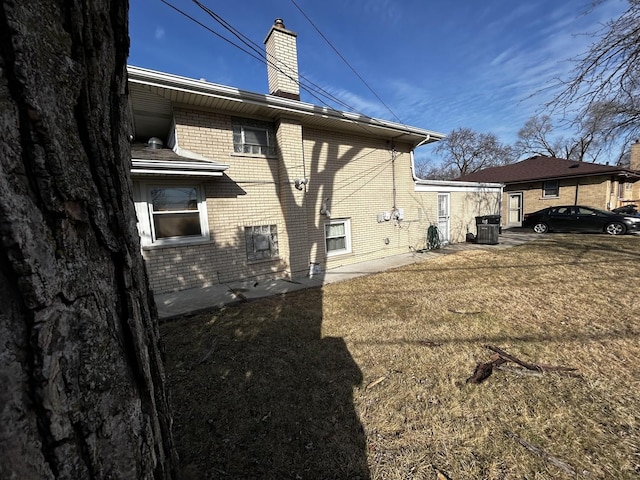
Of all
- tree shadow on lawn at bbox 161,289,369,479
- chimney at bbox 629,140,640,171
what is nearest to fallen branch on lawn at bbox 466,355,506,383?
tree shadow on lawn at bbox 161,289,369,479

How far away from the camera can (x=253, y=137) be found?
7098 mm

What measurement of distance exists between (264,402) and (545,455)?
2.18 meters

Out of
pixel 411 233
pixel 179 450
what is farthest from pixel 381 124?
pixel 179 450

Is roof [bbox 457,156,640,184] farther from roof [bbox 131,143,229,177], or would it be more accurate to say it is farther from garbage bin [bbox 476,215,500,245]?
A: roof [bbox 131,143,229,177]

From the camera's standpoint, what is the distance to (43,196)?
631mm

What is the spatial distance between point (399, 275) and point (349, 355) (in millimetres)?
4164

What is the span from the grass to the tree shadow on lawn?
12 mm

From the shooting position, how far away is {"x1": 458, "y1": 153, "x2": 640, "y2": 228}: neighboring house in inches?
620

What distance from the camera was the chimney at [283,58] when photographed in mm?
7516

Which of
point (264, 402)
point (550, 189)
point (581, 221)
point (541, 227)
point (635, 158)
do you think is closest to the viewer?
point (264, 402)

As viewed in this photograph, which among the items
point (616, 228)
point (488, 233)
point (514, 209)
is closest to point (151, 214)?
point (488, 233)

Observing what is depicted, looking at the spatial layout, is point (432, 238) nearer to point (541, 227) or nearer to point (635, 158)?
point (541, 227)

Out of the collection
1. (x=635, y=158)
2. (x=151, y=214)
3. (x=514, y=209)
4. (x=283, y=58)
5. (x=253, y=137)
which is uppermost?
(x=283, y=58)

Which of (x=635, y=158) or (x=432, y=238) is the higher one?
(x=635, y=158)
